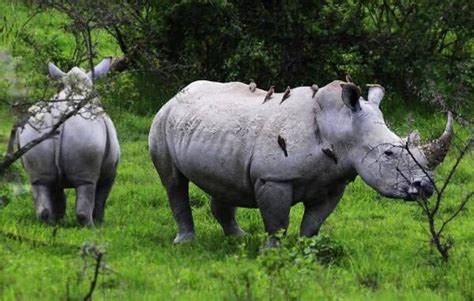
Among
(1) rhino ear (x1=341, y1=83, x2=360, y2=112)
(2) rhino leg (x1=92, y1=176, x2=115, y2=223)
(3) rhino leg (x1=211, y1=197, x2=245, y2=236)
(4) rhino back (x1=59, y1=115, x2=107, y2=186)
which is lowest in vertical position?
(2) rhino leg (x1=92, y1=176, x2=115, y2=223)

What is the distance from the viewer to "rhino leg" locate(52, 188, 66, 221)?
37.5 feet

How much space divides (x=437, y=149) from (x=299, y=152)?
114 cm

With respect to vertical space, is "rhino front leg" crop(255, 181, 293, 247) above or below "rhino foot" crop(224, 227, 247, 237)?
above

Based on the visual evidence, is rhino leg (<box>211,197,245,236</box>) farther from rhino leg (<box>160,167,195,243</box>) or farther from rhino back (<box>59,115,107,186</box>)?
rhino back (<box>59,115,107,186</box>)

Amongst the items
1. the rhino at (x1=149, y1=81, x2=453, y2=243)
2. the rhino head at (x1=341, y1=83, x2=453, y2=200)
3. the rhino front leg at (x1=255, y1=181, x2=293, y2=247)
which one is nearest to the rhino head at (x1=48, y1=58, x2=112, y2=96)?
the rhino at (x1=149, y1=81, x2=453, y2=243)

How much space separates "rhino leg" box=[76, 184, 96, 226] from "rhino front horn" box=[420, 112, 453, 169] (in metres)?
3.28

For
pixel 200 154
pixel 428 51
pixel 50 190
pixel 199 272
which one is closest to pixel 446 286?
pixel 199 272

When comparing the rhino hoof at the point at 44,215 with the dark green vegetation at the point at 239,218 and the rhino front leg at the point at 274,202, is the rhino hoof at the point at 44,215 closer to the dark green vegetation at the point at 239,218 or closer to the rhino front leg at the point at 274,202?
the dark green vegetation at the point at 239,218

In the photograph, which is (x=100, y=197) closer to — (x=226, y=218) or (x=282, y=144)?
(x=226, y=218)

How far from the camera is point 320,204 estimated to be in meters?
10.1

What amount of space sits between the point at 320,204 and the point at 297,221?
193cm

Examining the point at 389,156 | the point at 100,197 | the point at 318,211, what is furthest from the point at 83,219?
the point at 389,156

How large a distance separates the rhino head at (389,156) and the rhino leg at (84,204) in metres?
2.78

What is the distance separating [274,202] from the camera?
9797mm
